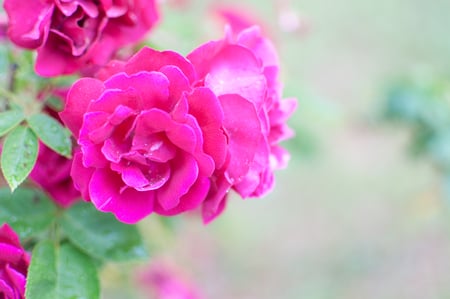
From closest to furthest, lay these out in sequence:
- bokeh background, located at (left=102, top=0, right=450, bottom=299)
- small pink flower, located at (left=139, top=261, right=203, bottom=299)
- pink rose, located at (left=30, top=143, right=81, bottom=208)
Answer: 1. pink rose, located at (left=30, top=143, right=81, bottom=208)
2. small pink flower, located at (left=139, top=261, right=203, bottom=299)
3. bokeh background, located at (left=102, top=0, right=450, bottom=299)

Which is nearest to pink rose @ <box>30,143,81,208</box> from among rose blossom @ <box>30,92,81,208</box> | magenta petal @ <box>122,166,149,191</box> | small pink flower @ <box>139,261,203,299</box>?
rose blossom @ <box>30,92,81,208</box>

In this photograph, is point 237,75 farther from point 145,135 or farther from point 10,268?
point 10,268

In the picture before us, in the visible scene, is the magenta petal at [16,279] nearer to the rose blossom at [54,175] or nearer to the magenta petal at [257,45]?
the rose blossom at [54,175]

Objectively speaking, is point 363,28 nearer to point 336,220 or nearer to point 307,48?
point 307,48

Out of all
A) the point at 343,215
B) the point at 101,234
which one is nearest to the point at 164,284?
the point at 101,234

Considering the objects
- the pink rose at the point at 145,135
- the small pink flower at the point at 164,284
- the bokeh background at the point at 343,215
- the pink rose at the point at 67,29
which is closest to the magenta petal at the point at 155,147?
the pink rose at the point at 145,135

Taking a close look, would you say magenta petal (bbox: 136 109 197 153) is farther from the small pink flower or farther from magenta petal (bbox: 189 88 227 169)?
the small pink flower
